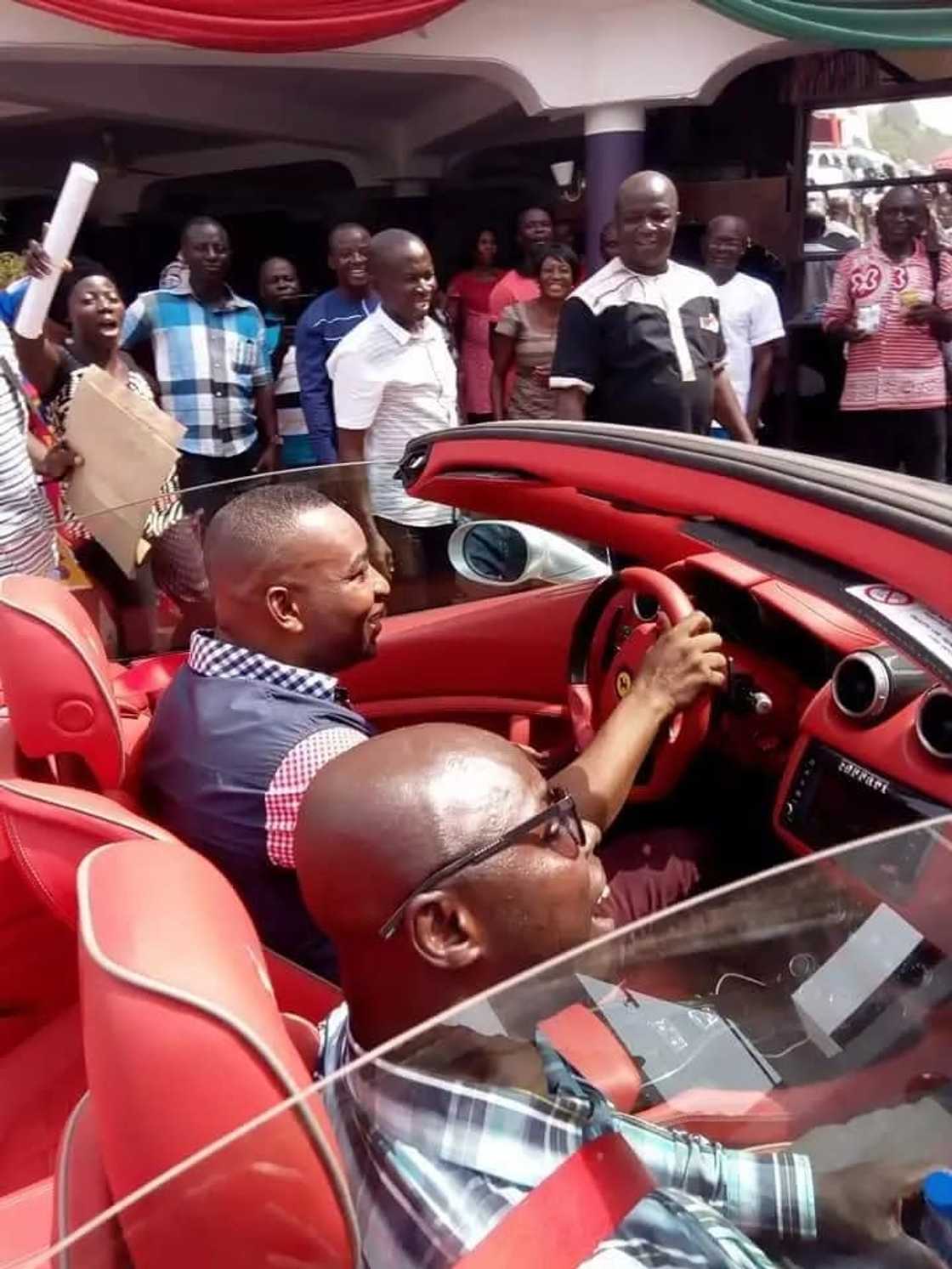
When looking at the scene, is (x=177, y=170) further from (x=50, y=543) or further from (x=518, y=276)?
(x=50, y=543)

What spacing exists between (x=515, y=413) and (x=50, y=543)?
7.20 feet

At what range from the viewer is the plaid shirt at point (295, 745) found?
146 cm

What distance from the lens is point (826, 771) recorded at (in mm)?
1604

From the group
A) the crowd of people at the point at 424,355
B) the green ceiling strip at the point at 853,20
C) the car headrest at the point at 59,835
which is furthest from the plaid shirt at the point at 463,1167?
the green ceiling strip at the point at 853,20

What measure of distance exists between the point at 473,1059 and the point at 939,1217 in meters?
0.46

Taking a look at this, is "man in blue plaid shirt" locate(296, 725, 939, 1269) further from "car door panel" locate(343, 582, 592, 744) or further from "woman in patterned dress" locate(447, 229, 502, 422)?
"woman in patterned dress" locate(447, 229, 502, 422)

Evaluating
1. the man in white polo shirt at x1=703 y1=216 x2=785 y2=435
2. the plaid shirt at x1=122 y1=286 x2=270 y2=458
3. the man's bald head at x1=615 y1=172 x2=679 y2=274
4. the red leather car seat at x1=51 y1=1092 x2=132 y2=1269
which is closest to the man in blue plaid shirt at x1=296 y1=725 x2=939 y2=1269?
the red leather car seat at x1=51 y1=1092 x2=132 y2=1269

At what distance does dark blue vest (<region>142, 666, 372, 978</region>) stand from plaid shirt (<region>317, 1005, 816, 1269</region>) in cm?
61

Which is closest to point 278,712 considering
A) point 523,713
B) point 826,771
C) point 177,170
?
point 826,771

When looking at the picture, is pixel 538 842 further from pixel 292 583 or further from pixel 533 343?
pixel 533 343

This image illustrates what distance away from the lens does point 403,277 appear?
3324 mm

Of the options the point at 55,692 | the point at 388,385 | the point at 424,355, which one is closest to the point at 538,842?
the point at 55,692

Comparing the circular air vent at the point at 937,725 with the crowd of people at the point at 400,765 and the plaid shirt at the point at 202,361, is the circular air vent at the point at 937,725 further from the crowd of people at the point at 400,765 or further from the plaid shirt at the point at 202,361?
the plaid shirt at the point at 202,361

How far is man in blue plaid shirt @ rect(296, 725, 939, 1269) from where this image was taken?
0.84m
